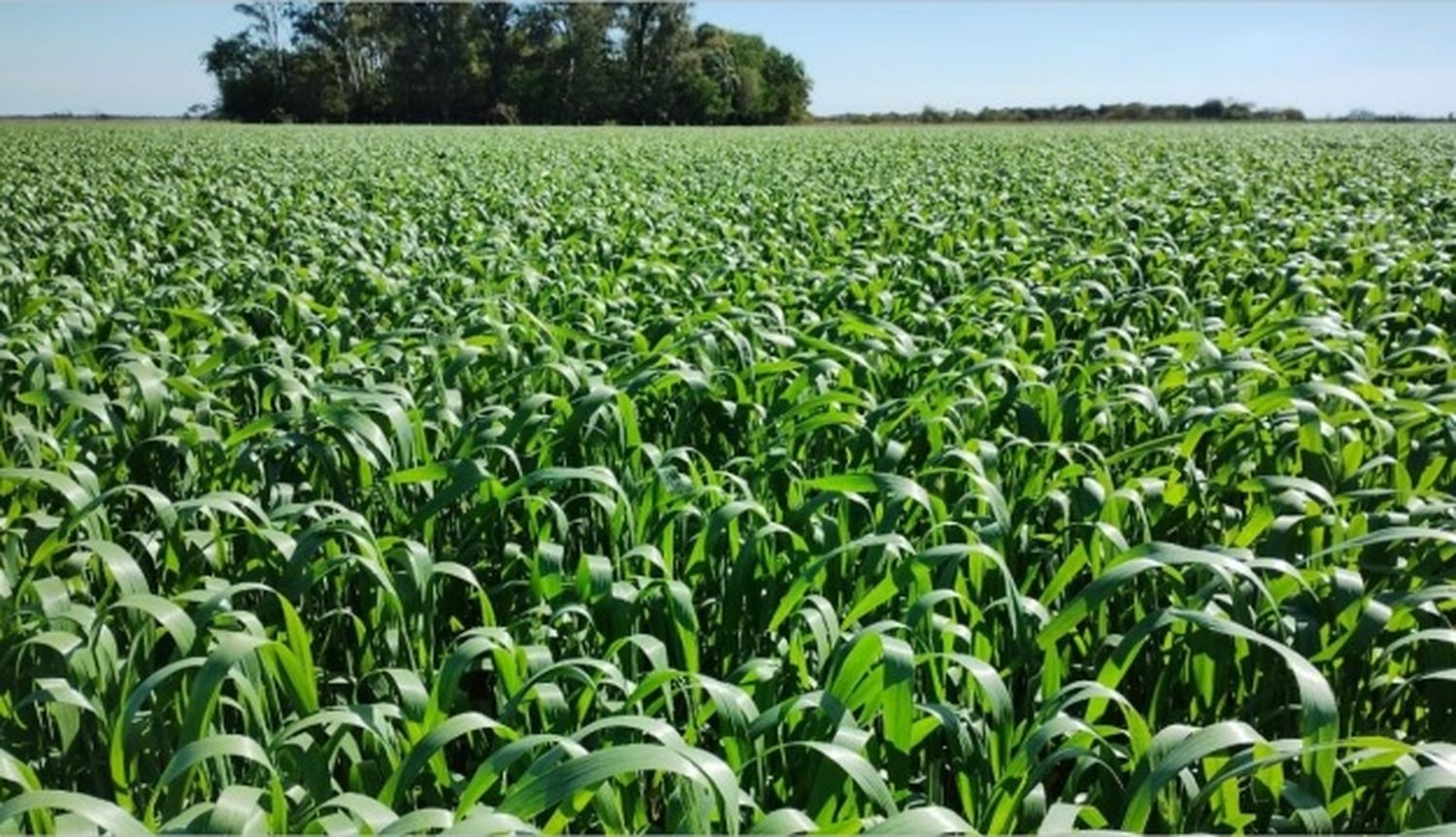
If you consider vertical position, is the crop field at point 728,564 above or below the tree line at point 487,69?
below

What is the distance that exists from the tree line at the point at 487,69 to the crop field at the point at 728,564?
256 feet

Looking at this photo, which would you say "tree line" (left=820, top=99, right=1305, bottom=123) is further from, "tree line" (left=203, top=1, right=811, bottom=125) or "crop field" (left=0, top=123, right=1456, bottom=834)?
"crop field" (left=0, top=123, right=1456, bottom=834)

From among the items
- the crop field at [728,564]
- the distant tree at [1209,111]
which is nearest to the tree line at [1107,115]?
the distant tree at [1209,111]

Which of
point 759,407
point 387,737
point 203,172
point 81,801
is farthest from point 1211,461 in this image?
point 203,172

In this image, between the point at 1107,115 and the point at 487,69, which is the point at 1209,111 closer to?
the point at 1107,115

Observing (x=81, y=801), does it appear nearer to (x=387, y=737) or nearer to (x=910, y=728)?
(x=387, y=737)

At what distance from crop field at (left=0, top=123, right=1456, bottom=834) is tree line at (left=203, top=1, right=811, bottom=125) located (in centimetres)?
7799

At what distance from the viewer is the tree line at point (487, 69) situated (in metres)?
82.1

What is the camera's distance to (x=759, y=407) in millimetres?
4383

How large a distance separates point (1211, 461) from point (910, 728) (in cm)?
235

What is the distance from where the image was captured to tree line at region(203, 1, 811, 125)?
82062mm

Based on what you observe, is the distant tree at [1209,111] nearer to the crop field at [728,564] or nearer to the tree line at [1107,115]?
the tree line at [1107,115]

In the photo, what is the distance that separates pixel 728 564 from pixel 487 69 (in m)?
87.5

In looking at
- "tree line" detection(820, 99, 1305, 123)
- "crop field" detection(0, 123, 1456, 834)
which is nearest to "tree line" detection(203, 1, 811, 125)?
"tree line" detection(820, 99, 1305, 123)
